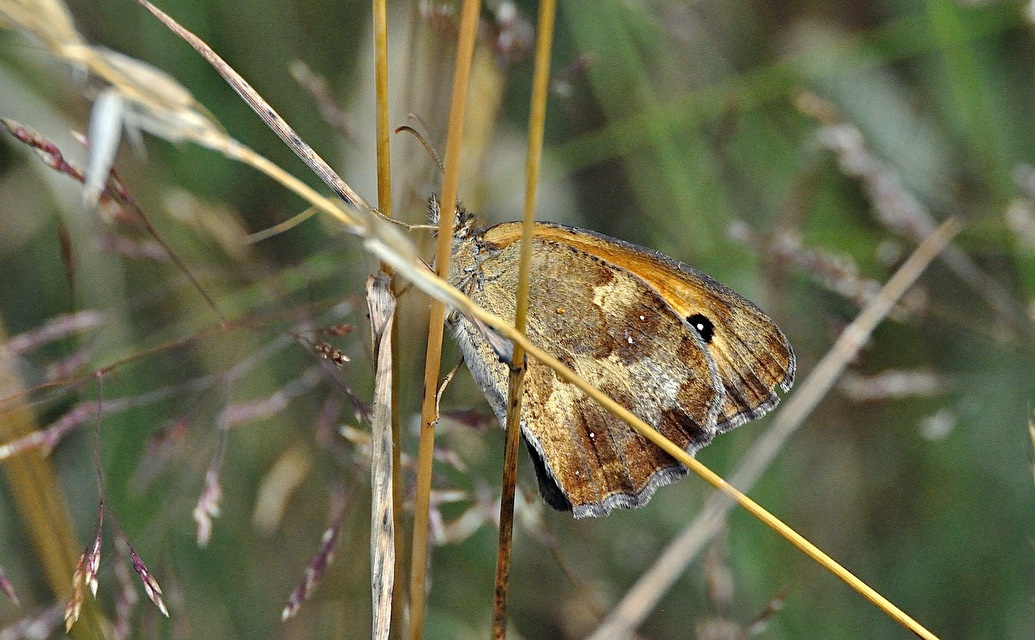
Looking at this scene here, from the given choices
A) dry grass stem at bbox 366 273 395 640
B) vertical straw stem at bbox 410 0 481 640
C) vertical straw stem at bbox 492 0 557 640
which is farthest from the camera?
dry grass stem at bbox 366 273 395 640

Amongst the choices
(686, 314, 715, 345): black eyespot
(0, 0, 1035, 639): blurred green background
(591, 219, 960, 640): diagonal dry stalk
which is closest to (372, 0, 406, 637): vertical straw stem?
(591, 219, 960, 640): diagonal dry stalk

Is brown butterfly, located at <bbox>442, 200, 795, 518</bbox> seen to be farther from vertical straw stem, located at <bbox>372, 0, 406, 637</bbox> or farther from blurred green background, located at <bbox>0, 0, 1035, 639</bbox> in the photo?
vertical straw stem, located at <bbox>372, 0, 406, 637</bbox>

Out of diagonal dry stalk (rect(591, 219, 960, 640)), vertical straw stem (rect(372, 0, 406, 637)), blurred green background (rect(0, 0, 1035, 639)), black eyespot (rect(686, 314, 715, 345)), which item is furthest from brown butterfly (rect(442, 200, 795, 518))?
vertical straw stem (rect(372, 0, 406, 637))

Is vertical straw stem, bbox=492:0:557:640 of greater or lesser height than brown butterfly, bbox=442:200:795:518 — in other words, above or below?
below

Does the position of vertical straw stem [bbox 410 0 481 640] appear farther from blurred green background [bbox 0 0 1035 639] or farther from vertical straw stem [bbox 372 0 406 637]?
blurred green background [bbox 0 0 1035 639]

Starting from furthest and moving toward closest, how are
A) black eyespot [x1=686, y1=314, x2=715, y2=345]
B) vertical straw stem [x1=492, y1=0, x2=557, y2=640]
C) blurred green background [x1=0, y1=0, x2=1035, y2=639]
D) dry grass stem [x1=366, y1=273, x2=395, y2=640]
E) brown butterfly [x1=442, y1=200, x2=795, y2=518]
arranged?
blurred green background [x1=0, y1=0, x2=1035, y2=639] → black eyespot [x1=686, y1=314, x2=715, y2=345] → brown butterfly [x1=442, y1=200, x2=795, y2=518] → dry grass stem [x1=366, y1=273, x2=395, y2=640] → vertical straw stem [x1=492, y1=0, x2=557, y2=640]

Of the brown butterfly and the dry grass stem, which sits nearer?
the dry grass stem

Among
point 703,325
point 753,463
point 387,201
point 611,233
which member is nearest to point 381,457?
point 387,201

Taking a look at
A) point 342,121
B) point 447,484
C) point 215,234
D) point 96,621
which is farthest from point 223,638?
point 342,121

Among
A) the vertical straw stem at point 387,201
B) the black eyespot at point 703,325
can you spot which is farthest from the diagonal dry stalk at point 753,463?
the vertical straw stem at point 387,201
